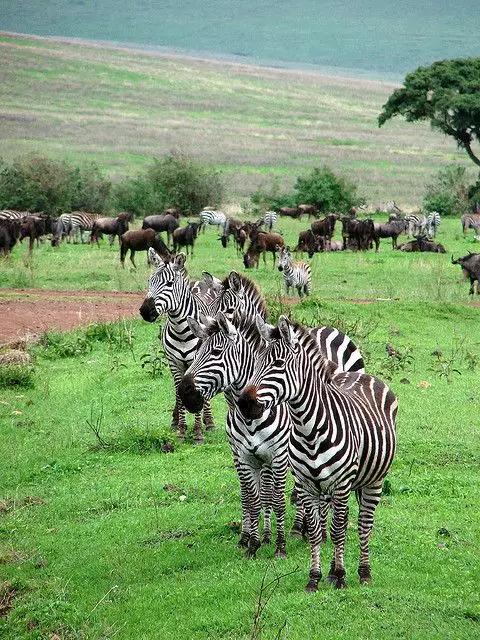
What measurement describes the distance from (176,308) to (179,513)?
3.01 metres

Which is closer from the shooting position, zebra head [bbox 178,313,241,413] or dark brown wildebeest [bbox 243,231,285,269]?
zebra head [bbox 178,313,241,413]

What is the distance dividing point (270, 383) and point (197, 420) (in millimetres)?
5081

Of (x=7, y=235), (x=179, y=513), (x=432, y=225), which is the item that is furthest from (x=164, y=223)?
(x=179, y=513)

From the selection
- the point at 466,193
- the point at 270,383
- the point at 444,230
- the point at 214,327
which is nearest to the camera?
the point at 270,383

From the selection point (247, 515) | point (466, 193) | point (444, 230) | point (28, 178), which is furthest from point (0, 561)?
point (466, 193)

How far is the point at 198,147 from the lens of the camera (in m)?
86.7

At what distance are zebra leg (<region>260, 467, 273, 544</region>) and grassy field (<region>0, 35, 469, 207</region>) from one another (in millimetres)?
52524

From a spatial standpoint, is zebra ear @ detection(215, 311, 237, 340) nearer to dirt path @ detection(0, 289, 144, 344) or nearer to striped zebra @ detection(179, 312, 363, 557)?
striped zebra @ detection(179, 312, 363, 557)

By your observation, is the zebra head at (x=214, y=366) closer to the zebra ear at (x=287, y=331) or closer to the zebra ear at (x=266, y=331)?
the zebra ear at (x=266, y=331)

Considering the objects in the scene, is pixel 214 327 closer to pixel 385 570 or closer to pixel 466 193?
pixel 385 570

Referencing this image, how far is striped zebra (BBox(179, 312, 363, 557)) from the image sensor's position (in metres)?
8.05

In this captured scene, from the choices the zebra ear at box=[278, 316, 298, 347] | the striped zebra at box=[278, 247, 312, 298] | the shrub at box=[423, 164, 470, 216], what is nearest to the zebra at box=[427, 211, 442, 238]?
the shrub at box=[423, 164, 470, 216]

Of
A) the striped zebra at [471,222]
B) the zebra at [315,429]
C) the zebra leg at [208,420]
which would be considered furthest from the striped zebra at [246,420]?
the striped zebra at [471,222]

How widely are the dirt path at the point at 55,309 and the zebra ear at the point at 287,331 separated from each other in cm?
1207
